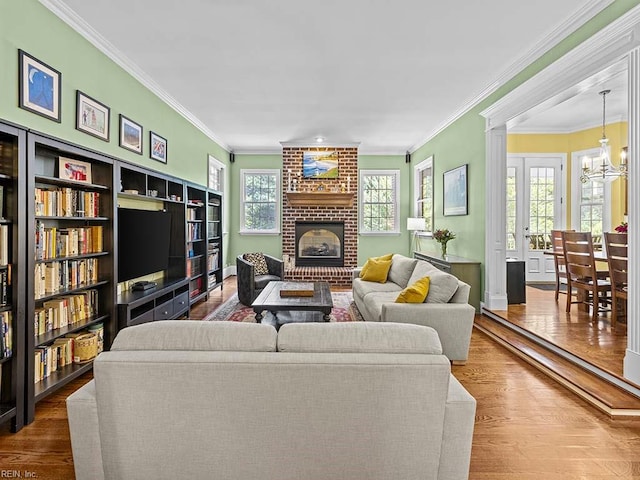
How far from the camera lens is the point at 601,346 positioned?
351cm

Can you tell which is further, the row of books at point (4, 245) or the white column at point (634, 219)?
the white column at point (634, 219)

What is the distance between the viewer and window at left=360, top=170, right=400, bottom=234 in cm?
888

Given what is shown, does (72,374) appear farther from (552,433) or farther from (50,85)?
(552,433)

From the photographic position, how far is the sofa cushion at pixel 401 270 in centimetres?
503

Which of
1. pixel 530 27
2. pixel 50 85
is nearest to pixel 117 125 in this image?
pixel 50 85

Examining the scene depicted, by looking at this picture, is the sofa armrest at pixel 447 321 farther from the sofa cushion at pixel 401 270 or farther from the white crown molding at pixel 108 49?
the white crown molding at pixel 108 49

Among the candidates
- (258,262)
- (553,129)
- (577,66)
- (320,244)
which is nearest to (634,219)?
(577,66)

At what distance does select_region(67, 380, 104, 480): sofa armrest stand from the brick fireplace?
20.0 feet

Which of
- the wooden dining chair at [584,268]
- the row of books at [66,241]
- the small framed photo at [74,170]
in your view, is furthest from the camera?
the wooden dining chair at [584,268]

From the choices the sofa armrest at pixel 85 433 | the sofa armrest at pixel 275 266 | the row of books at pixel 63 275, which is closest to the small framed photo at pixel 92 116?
the row of books at pixel 63 275

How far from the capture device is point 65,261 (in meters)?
3.02

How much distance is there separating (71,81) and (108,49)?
701mm

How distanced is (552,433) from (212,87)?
15.7 feet

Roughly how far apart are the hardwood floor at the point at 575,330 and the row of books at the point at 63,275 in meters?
4.18
